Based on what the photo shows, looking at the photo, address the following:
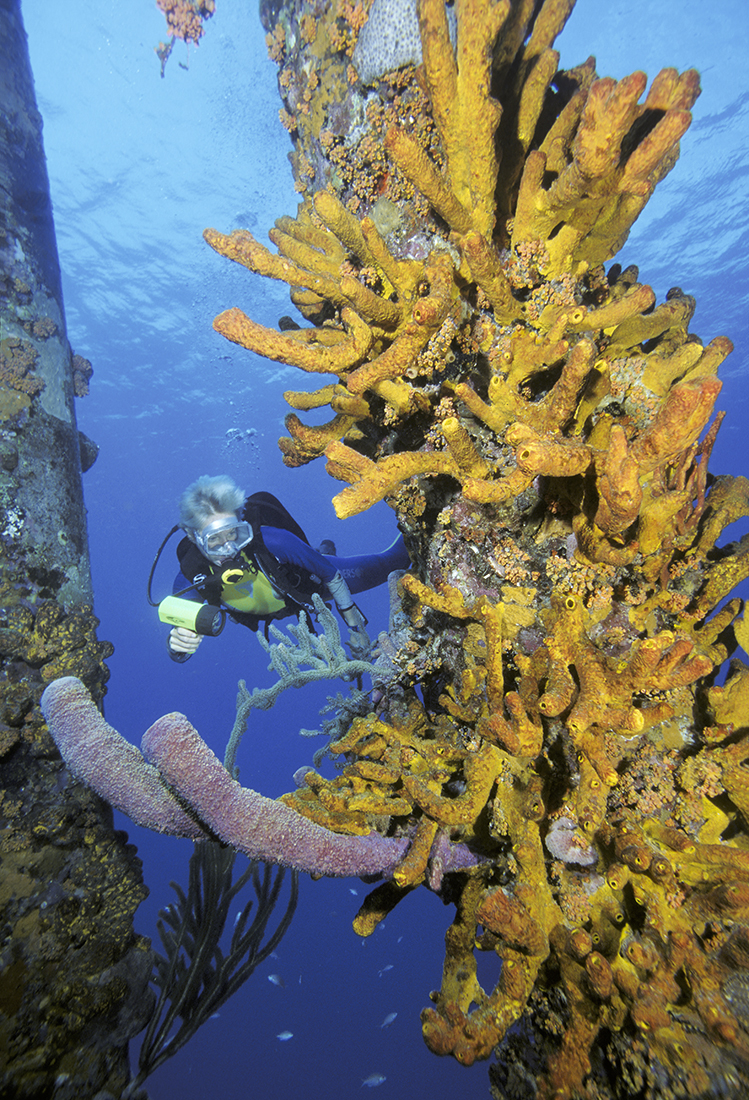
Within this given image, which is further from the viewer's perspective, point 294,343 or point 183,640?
point 183,640

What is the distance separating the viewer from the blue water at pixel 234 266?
54.8 ft

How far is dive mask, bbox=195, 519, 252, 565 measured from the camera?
209 inches

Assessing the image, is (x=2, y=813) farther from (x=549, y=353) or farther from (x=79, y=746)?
A: (x=549, y=353)

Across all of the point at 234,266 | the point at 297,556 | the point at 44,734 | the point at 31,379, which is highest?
the point at 234,266

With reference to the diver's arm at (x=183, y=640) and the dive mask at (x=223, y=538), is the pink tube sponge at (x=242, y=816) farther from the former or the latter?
the dive mask at (x=223, y=538)

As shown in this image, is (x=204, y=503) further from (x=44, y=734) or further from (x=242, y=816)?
(x=242, y=816)

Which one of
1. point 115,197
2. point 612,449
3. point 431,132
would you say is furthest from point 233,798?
point 115,197

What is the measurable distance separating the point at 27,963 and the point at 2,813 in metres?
0.69

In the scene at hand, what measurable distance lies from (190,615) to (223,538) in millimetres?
1881

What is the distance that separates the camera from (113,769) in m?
1.85

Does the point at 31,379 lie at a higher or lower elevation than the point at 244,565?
higher

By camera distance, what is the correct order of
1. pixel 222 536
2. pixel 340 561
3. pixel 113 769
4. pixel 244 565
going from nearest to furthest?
pixel 113 769, pixel 222 536, pixel 244 565, pixel 340 561

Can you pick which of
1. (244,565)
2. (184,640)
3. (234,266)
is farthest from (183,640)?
(234,266)

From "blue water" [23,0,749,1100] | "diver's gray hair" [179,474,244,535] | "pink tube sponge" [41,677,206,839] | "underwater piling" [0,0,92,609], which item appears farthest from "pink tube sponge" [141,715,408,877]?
"blue water" [23,0,749,1100]
